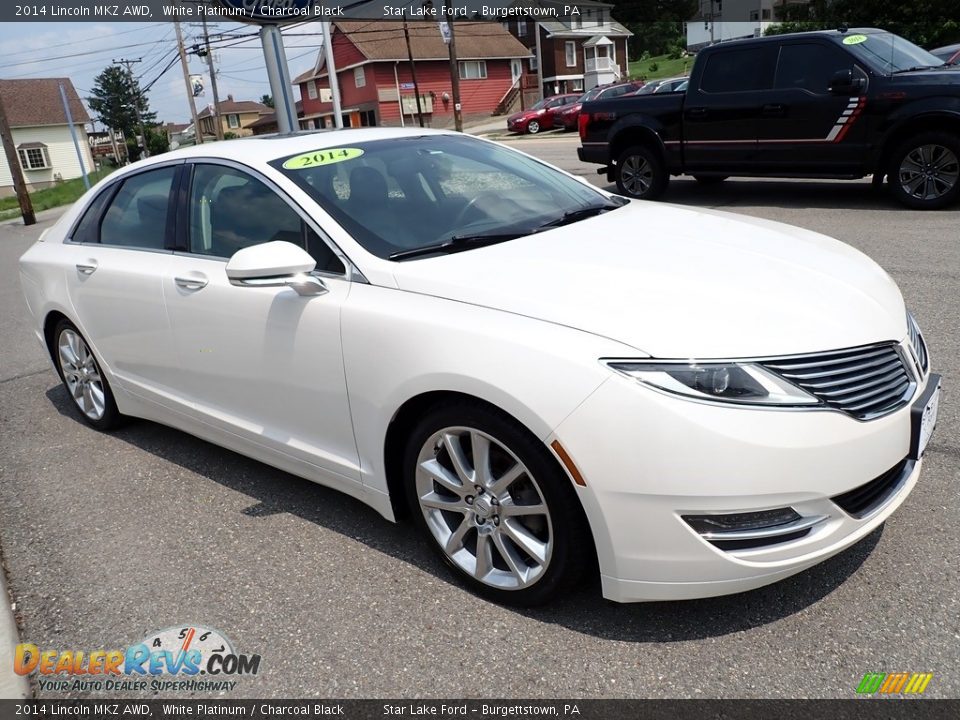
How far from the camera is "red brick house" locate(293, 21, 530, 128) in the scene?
5038cm

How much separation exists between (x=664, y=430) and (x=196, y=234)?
2.50m

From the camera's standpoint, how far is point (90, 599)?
3.07 meters

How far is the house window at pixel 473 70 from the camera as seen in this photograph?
52.0 metres

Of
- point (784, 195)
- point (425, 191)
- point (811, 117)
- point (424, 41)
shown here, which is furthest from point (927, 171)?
point (424, 41)

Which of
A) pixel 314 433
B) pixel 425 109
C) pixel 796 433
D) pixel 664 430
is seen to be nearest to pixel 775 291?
pixel 796 433

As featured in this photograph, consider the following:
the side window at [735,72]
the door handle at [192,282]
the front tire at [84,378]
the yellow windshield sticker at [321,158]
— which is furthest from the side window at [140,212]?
the side window at [735,72]

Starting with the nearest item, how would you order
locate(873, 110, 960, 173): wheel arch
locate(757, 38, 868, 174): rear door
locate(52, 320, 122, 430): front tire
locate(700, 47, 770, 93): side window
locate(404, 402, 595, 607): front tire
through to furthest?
locate(404, 402, 595, 607): front tire
locate(52, 320, 122, 430): front tire
locate(873, 110, 960, 173): wheel arch
locate(757, 38, 868, 174): rear door
locate(700, 47, 770, 93): side window

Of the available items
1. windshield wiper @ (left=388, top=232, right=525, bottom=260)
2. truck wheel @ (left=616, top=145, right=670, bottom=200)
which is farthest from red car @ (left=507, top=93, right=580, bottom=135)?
windshield wiper @ (left=388, top=232, right=525, bottom=260)

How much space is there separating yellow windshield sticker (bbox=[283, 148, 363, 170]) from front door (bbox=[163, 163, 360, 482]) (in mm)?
162

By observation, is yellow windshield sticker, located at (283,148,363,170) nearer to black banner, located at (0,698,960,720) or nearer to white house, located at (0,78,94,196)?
black banner, located at (0,698,960,720)

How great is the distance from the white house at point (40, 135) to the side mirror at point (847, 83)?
58.1 m

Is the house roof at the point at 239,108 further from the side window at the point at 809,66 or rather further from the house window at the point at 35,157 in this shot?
the side window at the point at 809,66

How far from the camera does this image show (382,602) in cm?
286

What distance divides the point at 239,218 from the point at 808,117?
7761mm
